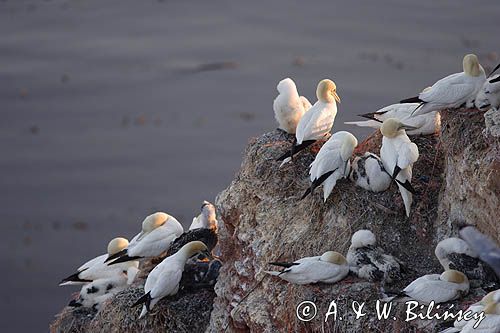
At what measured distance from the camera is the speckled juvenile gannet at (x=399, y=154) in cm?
970

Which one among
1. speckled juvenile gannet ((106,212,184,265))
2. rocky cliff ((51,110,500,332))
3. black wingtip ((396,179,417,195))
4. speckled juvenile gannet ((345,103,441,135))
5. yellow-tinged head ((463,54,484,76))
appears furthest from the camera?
speckled juvenile gannet ((106,212,184,265))

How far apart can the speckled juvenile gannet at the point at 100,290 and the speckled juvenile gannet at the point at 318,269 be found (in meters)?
2.75

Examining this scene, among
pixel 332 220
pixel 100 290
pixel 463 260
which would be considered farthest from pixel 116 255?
pixel 463 260

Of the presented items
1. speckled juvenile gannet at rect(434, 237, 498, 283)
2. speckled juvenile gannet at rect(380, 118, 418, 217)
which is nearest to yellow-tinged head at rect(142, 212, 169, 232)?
speckled juvenile gannet at rect(380, 118, 418, 217)

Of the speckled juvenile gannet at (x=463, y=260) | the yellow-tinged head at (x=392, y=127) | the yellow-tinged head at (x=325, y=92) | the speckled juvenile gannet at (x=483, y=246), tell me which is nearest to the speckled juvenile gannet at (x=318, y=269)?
the speckled juvenile gannet at (x=463, y=260)

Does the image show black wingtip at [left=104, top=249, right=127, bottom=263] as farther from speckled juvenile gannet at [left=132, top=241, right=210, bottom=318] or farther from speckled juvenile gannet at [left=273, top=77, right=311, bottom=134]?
speckled juvenile gannet at [left=273, top=77, right=311, bottom=134]

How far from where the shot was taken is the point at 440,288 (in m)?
8.77

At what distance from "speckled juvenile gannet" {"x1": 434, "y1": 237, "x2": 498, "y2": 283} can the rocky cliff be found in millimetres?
185

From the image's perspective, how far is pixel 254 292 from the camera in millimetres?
10109

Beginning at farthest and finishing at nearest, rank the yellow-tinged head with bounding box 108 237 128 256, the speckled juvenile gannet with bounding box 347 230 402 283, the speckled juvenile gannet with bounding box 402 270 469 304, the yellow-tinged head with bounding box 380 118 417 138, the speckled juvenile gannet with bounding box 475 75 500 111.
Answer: the yellow-tinged head with bounding box 108 237 128 256, the yellow-tinged head with bounding box 380 118 417 138, the speckled juvenile gannet with bounding box 475 75 500 111, the speckled juvenile gannet with bounding box 347 230 402 283, the speckled juvenile gannet with bounding box 402 270 469 304

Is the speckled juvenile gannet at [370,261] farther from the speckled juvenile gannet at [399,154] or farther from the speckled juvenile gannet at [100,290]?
the speckled juvenile gannet at [100,290]

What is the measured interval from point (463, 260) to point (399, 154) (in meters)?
1.07

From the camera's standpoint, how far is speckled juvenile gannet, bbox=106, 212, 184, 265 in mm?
11609

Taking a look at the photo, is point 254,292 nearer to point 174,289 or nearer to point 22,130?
point 174,289
